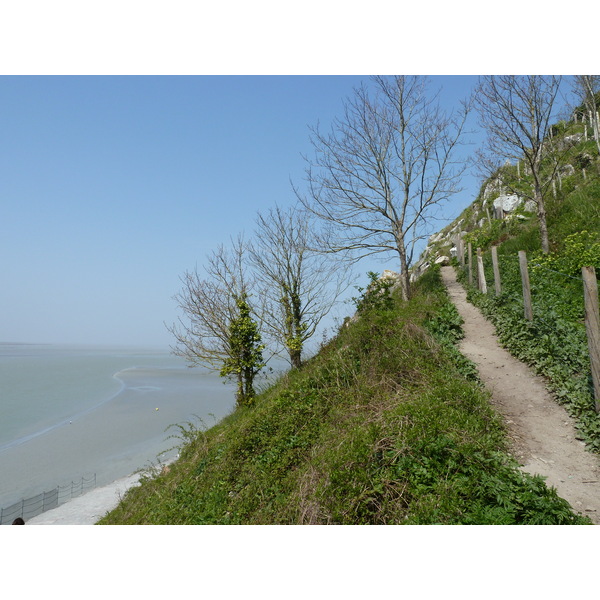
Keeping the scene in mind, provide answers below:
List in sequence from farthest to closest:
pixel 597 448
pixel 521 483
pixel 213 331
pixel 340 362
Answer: pixel 213 331 → pixel 340 362 → pixel 597 448 → pixel 521 483

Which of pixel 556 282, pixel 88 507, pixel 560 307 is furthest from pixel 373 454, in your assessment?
pixel 88 507

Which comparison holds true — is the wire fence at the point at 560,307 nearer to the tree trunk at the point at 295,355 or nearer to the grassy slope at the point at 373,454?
the grassy slope at the point at 373,454

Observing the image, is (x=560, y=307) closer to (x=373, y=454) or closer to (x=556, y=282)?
(x=556, y=282)

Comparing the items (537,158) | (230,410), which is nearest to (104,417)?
(230,410)

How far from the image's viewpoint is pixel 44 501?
12477mm

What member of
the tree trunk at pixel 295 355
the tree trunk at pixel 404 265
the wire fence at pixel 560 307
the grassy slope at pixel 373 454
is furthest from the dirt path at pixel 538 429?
the tree trunk at pixel 295 355

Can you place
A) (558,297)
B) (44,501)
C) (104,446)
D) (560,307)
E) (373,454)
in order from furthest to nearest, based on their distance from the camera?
(104,446)
(44,501)
(558,297)
(560,307)
(373,454)

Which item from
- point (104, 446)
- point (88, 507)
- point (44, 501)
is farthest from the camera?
point (104, 446)

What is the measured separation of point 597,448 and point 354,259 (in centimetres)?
1023

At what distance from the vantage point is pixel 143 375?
29.3m

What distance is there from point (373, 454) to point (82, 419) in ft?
51.8

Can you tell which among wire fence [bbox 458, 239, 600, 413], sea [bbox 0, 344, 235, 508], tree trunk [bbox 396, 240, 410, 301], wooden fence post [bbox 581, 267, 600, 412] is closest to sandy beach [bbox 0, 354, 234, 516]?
sea [bbox 0, 344, 235, 508]

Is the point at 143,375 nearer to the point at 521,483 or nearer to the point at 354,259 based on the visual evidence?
the point at 354,259

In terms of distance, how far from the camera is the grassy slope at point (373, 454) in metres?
3.80
